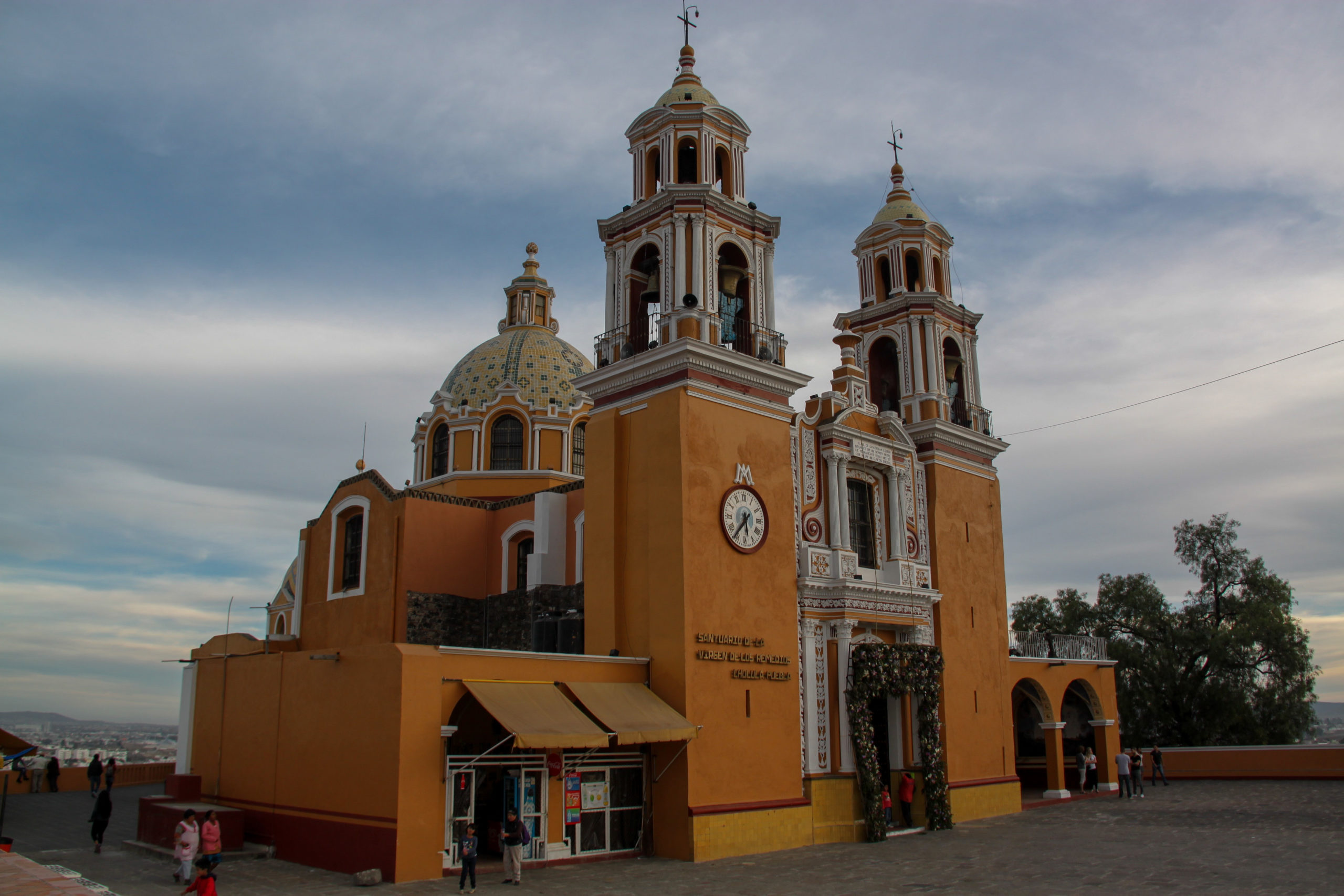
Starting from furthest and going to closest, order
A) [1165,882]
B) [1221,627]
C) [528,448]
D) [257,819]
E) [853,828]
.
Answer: [1221,627]
[528,448]
[853,828]
[257,819]
[1165,882]

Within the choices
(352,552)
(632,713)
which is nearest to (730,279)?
(632,713)

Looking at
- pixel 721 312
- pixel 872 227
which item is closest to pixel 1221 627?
pixel 872 227

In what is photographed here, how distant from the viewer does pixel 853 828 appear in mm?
18484

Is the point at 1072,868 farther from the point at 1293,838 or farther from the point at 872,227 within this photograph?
the point at 872,227

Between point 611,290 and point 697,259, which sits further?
point 611,290

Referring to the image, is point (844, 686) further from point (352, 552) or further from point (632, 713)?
point (352, 552)

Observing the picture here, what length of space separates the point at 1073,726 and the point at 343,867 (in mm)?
22849

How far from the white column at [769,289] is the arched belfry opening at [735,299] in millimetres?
332

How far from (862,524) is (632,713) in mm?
8079

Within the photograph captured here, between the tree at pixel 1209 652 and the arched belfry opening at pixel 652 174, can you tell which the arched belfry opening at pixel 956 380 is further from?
the tree at pixel 1209 652

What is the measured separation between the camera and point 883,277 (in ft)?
85.9

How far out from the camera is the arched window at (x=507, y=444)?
2945 centimetres

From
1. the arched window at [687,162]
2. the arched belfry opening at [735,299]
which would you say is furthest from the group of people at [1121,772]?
the arched window at [687,162]

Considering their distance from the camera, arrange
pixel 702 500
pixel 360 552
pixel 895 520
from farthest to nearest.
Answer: pixel 360 552 < pixel 895 520 < pixel 702 500
